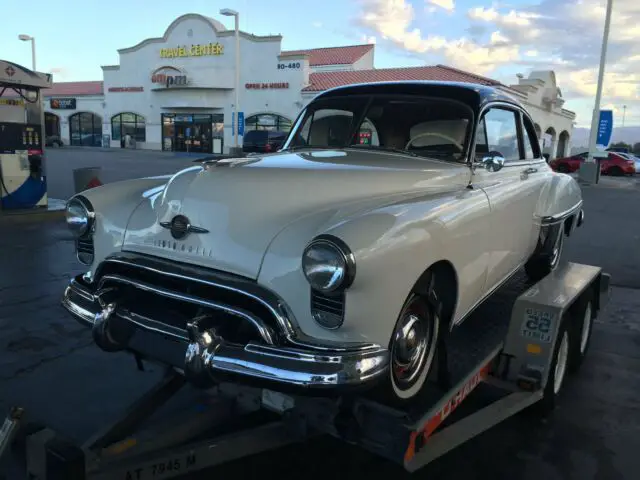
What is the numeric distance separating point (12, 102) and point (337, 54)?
97.8ft

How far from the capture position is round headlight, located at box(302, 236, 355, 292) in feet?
7.27

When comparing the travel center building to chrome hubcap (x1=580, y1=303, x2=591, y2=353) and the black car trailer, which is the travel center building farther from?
the black car trailer

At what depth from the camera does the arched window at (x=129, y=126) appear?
4019cm

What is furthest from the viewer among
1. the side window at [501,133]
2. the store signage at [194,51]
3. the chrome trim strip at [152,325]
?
the store signage at [194,51]

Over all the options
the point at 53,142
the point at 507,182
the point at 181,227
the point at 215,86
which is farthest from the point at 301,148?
the point at 53,142

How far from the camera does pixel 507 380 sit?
3.29 m

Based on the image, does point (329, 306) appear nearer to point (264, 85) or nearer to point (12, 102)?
point (12, 102)

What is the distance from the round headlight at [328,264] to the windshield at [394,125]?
1.65m

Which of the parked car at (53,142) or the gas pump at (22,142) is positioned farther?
the parked car at (53,142)

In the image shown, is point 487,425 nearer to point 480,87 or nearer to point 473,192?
point 473,192

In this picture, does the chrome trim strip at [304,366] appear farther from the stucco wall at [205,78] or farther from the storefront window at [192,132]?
the storefront window at [192,132]

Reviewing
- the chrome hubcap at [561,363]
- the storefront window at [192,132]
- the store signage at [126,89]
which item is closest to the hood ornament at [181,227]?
the chrome hubcap at [561,363]

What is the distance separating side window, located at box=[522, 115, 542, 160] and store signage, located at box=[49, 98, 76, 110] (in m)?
43.7

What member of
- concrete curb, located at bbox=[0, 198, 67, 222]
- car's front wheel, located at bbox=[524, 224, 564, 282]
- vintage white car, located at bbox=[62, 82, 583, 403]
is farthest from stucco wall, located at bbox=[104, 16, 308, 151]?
vintage white car, located at bbox=[62, 82, 583, 403]
